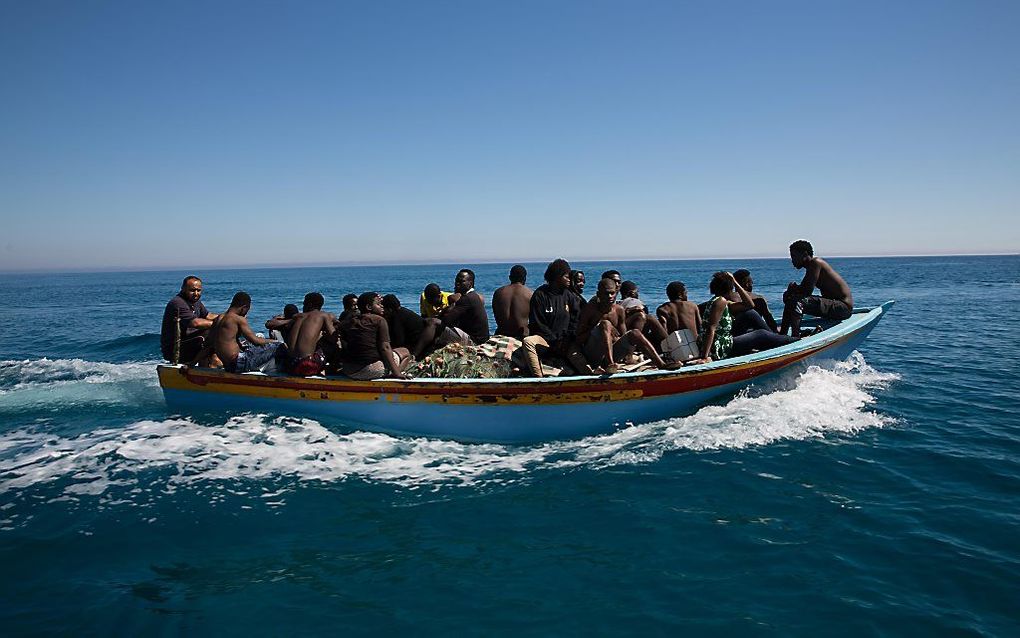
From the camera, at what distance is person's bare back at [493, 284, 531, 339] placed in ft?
31.0

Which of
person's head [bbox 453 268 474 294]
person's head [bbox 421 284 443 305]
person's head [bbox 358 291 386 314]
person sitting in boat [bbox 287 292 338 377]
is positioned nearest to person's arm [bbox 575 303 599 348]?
person's head [bbox 453 268 474 294]

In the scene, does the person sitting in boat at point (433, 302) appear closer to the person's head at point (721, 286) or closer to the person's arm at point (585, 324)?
the person's arm at point (585, 324)

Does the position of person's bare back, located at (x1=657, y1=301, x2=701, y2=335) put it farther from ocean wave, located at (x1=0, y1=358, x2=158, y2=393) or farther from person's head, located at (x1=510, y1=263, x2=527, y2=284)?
ocean wave, located at (x1=0, y1=358, x2=158, y2=393)

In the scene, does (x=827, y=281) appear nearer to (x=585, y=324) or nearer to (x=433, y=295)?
(x=585, y=324)

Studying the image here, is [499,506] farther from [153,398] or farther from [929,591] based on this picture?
[153,398]

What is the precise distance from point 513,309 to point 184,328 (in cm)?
556

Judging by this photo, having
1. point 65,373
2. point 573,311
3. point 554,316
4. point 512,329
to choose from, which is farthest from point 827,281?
point 65,373

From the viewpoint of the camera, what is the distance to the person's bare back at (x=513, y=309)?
9.44 meters

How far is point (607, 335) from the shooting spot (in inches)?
320

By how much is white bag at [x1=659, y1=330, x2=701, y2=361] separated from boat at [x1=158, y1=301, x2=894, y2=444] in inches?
22.3

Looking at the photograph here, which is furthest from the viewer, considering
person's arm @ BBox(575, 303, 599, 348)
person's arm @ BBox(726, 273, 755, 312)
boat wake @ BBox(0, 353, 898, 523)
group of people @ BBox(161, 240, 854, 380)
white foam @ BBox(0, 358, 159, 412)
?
white foam @ BBox(0, 358, 159, 412)

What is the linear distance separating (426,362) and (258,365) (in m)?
2.74

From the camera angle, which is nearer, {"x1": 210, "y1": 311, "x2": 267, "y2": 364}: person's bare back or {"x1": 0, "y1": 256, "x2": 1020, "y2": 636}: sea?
{"x1": 0, "y1": 256, "x2": 1020, "y2": 636}: sea

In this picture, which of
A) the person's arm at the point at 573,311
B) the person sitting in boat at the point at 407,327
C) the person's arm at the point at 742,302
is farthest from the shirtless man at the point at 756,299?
the person sitting in boat at the point at 407,327
